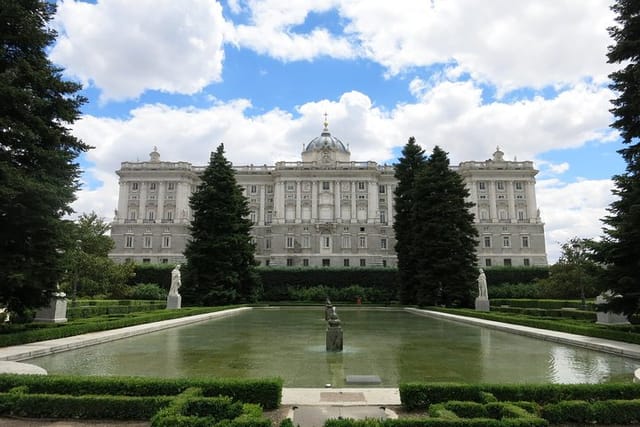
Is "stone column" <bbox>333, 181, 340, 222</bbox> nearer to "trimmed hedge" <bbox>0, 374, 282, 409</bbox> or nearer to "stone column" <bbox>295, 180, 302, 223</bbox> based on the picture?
"stone column" <bbox>295, 180, 302, 223</bbox>

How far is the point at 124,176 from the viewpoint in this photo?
81.1 m

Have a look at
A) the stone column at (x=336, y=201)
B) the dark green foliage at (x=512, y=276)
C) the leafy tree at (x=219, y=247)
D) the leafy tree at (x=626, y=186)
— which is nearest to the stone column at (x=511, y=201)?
the dark green foliage at (x=512, y=276)

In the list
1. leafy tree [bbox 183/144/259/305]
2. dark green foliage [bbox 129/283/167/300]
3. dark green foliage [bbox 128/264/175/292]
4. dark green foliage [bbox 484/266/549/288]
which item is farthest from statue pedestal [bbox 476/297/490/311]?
dark green foliage [bbox 128/264/175/292]

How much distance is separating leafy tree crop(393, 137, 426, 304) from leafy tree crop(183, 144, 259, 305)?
1302 centimetres

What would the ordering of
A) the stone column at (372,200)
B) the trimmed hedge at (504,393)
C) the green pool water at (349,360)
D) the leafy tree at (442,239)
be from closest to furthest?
the trimmed hedge at (504,393) < the green pool water at (349,360) < the leafy tree at (442,239) < the stone column at (372,200)

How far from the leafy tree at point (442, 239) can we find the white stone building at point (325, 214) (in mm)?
40602

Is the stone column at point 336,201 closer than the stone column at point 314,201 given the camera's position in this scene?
Yes

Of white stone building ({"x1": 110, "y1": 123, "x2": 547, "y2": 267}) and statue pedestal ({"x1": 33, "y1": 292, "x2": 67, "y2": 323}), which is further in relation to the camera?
white stone building ({"x1": 110, "y1": 123, "x2": 547, "y2": 267})

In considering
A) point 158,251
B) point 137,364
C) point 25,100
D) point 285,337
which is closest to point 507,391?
point 137,364

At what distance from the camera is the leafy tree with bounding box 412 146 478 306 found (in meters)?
33.0

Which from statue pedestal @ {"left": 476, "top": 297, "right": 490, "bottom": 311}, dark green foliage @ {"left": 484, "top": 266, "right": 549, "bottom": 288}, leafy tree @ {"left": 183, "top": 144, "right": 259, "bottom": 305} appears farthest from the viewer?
→ dark green foliage @ {"left": 484, "top": 266, "right": 549, "bottom": 288}

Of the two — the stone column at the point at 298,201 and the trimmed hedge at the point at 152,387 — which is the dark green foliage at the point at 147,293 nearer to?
the stone column at the point at 298,201

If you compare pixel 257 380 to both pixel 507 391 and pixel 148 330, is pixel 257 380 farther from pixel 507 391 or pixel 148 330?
pixel 148 330

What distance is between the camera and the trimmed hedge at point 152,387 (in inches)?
262
